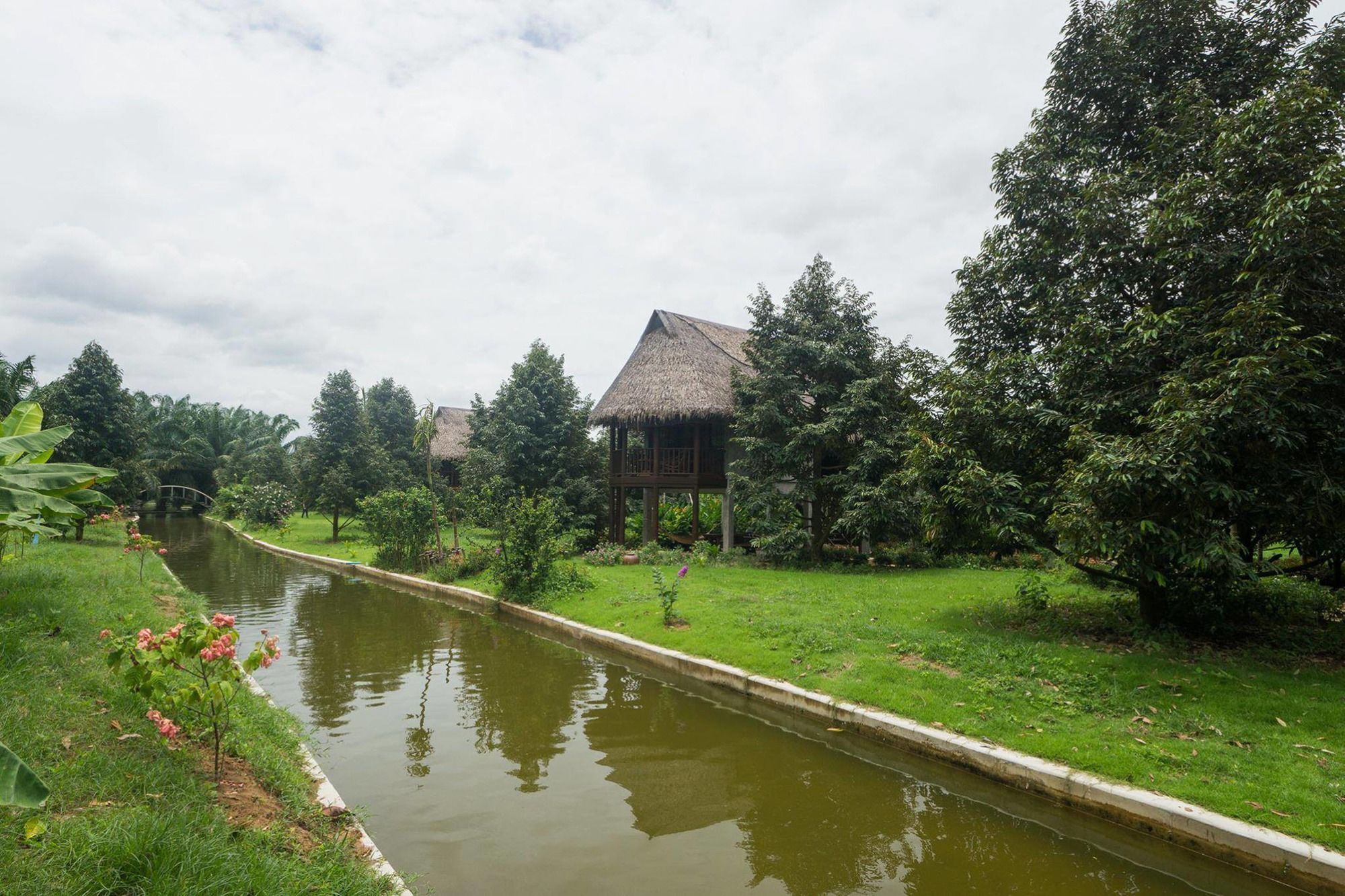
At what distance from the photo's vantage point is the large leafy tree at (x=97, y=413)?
1861 cm

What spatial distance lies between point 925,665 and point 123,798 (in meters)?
6.99

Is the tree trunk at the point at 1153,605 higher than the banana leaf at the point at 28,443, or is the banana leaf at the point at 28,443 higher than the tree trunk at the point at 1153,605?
the banana leaf at the point at 28,443

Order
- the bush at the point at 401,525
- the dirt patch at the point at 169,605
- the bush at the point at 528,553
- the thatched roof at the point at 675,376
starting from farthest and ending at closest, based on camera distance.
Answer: the thatched roof at the point at 675,376 → the bush at the point at 401,525 → the bush at the point at 528,553 → the dirt patch at the point at 169,605

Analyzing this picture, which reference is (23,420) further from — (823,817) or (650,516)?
(650,516)

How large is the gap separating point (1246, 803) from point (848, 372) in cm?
1195

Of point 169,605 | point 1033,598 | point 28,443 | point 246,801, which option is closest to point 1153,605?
point 1033,598

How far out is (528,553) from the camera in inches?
501

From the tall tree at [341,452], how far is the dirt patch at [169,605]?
13.5 m

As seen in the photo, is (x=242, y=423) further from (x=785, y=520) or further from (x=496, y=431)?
(x=785, y=520)

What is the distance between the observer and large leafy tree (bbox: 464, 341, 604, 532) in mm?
20531

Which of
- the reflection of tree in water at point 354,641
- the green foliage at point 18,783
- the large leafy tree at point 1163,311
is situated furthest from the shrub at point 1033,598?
the green foliage at point 18,783

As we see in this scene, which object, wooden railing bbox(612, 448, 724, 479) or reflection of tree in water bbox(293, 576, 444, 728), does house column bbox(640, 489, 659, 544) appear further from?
reflection of tree in water bbox(293, 576, 444, 728)

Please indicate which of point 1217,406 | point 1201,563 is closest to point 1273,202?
point 1217,406

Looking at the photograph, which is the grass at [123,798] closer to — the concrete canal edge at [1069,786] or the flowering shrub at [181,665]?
the flowering shrub at [181,665]
